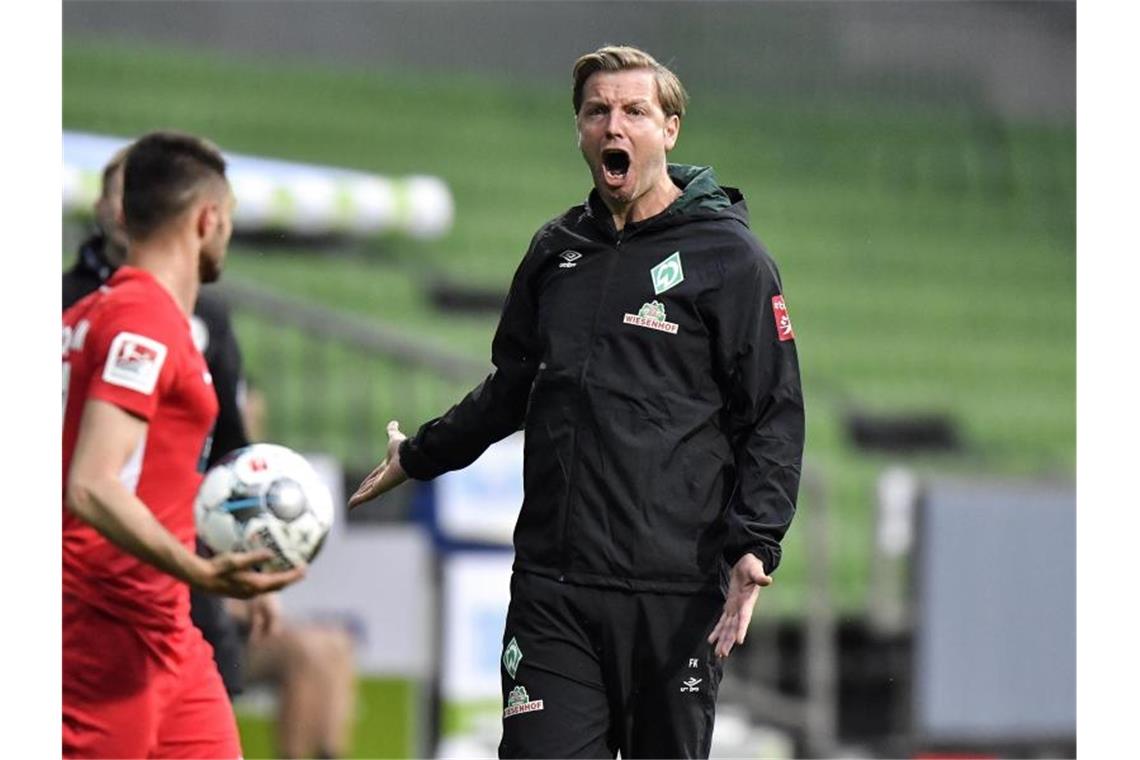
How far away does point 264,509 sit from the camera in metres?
4.20

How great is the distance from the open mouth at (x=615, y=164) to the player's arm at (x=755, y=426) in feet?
1.09

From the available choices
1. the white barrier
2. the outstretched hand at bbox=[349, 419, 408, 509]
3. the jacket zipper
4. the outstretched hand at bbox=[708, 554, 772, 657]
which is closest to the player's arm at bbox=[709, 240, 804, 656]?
the outstretched hand at bbox=[708, 554, 772, 657]

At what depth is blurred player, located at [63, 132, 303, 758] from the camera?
408 centimetres

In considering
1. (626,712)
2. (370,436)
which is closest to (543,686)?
(626,712)

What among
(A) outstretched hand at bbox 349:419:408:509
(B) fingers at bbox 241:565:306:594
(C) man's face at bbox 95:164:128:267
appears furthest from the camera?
(C) man's face at bbox 95:164:128:267

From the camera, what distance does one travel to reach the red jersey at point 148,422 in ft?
13.5

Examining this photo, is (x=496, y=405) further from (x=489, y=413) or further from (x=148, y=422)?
(x=148, y=422)

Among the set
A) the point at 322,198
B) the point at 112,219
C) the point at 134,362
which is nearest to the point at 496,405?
the point at 134,362

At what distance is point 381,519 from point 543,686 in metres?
4.87

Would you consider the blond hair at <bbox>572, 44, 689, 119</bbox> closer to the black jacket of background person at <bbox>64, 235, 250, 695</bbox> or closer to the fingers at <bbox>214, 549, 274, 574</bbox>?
the fingers at <bbox>214, 549, 274, 574</bbox>

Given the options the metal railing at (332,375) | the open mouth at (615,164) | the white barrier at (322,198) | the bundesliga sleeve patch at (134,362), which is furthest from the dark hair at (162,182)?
the white barrier at (322,198)

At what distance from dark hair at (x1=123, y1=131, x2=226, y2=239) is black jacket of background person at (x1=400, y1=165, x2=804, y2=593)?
3.18 feet

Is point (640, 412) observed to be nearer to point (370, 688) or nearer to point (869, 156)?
point (370, 688)

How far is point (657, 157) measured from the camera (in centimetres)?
397
